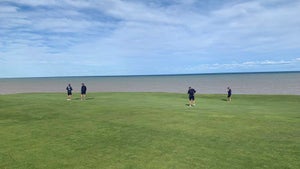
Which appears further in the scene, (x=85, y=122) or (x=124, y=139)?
(x=85, y=122)

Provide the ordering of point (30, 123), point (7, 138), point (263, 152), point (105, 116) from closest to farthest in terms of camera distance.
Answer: point (263, 152)
point (7, 138)
point (30, 123)
point (105, 116)

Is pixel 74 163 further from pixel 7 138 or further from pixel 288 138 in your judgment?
pixel 288 138

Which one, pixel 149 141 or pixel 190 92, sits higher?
pixel 190 92

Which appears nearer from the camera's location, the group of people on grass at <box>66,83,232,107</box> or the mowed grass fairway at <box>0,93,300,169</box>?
the mowed grass fairway at <box>0,93,300,169</box>

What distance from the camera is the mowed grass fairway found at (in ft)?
44.7

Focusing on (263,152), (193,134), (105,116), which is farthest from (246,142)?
(105,116)

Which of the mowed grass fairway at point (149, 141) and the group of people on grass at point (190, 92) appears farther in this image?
the group of people on grass at point (190, 92)

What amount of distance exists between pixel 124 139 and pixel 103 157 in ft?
11.3

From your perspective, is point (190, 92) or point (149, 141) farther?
point (190, 92)

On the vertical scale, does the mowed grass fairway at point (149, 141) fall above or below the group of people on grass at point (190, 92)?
below

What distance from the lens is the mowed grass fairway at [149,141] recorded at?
13633mm

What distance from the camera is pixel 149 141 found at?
17.2m

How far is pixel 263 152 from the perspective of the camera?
14.9 meters

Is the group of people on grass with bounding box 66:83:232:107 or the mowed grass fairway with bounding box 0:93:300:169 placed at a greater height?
the group of people on grass with bounding box 66:83:232:107
